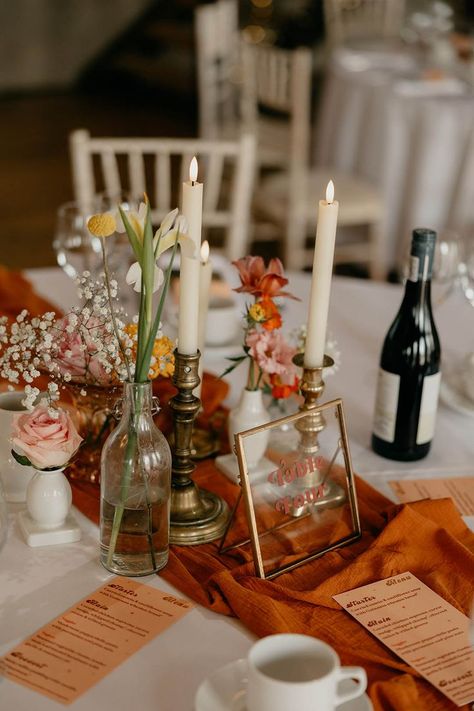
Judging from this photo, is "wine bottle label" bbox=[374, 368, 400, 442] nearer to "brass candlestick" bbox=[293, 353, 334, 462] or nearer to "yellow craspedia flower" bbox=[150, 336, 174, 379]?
"brass candlestick" bbox=[293, 353, 334, 462]

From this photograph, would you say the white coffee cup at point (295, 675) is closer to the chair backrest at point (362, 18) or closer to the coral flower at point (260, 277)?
the coral flower at point (260, 277)

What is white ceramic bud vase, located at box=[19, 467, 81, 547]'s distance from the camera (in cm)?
108

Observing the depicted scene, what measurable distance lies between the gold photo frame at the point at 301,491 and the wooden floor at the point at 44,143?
3481 millimetres

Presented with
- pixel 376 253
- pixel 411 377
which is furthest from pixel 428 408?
pixel 376 253

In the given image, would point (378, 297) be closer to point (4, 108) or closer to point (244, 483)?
point (244, 483)

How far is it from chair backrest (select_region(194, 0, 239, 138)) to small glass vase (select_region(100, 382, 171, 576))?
297 cm

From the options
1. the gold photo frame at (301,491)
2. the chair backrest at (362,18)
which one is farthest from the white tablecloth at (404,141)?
the gold photo frame at (301,491)

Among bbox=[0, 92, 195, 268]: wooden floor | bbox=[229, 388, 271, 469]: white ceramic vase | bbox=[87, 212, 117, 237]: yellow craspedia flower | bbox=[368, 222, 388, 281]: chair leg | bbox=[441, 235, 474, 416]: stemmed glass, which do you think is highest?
Result: bbox=[87, 212, 117, 237]: yellow craspedia flower

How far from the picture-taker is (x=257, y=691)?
75 cm

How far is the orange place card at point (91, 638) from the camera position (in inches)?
34.7

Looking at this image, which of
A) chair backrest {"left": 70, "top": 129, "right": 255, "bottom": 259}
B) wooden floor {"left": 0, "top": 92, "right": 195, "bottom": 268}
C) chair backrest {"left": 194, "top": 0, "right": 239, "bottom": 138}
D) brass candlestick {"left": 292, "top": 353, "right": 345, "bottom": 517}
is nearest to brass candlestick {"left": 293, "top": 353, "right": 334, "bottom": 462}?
brass candlestick {"left": 292, "top": 353, "right": 345, "bottom": 517}

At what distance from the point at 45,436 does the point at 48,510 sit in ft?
0.37

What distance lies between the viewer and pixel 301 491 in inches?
43.2

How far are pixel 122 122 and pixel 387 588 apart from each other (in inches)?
265
